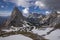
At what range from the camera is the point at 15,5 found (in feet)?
7.39

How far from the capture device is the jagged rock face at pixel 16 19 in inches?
86.7

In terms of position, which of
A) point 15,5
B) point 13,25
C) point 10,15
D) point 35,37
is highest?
point 15,5

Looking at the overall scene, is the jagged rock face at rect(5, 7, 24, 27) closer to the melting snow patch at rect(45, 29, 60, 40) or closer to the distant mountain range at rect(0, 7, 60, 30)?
the distant mountain range at rect(0, 7, 60, 30)

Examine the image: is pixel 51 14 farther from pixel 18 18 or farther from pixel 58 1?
pixel 18 18

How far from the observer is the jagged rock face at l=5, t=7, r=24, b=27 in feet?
7.22

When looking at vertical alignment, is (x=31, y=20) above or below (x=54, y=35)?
above

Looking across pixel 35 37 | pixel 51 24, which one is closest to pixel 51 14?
pixel 51 24

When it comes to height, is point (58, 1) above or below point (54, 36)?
above

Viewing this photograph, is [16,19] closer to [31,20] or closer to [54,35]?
[31,20]

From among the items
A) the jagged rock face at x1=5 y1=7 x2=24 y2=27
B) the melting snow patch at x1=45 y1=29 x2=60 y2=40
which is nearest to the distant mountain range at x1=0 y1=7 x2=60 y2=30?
the jagged rock face at x1=5 y1=7 x2=24 y2=27

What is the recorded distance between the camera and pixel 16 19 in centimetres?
222

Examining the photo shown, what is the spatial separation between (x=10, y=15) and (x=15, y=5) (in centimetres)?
21

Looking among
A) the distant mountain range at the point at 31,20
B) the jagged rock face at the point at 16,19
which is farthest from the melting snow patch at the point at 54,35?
the jagged rock face at the point at 16,19

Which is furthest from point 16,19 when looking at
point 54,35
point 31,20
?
point 54,35
